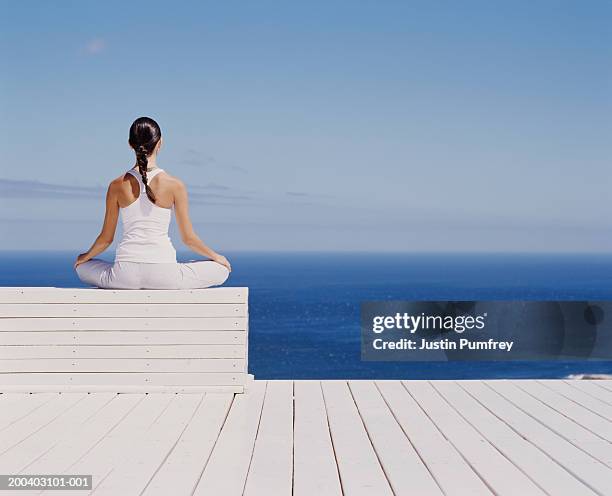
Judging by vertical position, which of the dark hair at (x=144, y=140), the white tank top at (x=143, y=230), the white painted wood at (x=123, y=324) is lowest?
the white painted wood at (x=123, y=324)

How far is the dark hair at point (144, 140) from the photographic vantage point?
4.27m

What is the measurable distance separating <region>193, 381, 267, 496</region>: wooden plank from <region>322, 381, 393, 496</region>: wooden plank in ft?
0.96

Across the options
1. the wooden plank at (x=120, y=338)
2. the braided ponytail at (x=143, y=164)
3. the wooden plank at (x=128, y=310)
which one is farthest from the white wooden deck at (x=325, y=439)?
the braided ponytail at (x=143, y=164)

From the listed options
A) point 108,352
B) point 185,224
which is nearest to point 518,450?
point 185,224

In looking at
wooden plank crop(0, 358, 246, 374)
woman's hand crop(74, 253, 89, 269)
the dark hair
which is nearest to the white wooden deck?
wooden plank crop(0, 358, 246, 374)

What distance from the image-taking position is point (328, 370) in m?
28.0

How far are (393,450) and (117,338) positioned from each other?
1.72 metres

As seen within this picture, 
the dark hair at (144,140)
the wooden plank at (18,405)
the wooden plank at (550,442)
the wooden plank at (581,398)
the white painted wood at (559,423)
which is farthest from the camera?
the dark hair at (144,140)

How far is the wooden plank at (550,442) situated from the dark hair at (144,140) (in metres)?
1.79

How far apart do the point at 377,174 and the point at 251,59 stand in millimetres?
9428

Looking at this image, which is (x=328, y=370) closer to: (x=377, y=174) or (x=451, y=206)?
(x=451, y=206)

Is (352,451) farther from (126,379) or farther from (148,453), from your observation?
(126,379)

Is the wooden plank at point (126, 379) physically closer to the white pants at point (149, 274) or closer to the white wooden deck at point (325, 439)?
the white wooden deck at point (325, 439)

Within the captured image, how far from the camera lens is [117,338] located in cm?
436
